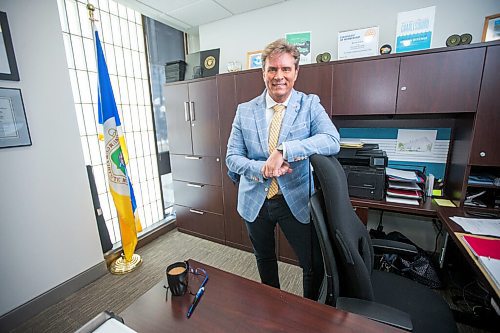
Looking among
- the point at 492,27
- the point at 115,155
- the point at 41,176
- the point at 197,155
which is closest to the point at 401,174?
the point at 492,27

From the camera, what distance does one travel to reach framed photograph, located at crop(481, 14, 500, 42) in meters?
1.51

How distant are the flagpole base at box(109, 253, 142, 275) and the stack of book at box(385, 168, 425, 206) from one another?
236 centimetres

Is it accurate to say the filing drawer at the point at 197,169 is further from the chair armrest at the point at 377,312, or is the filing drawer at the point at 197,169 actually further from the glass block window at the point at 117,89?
the chair armrest at the point at 377,312

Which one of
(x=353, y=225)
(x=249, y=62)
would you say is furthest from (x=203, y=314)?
(x=249, y=62)

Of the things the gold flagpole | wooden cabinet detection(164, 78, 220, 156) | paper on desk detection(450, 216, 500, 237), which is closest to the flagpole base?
the gold flagpole

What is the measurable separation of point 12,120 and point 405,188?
9.42ft

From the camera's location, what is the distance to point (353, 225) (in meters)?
1.03

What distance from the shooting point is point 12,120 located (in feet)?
5.05

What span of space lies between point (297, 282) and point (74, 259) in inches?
75.2

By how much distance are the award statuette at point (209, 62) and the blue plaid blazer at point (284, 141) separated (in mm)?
1291

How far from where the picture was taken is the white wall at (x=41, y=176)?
1.57 m

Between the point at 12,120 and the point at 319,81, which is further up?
the point at 319,81

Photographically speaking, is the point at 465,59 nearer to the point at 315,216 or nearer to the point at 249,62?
the point at 315,216

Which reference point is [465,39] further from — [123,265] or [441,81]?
[123,265]
